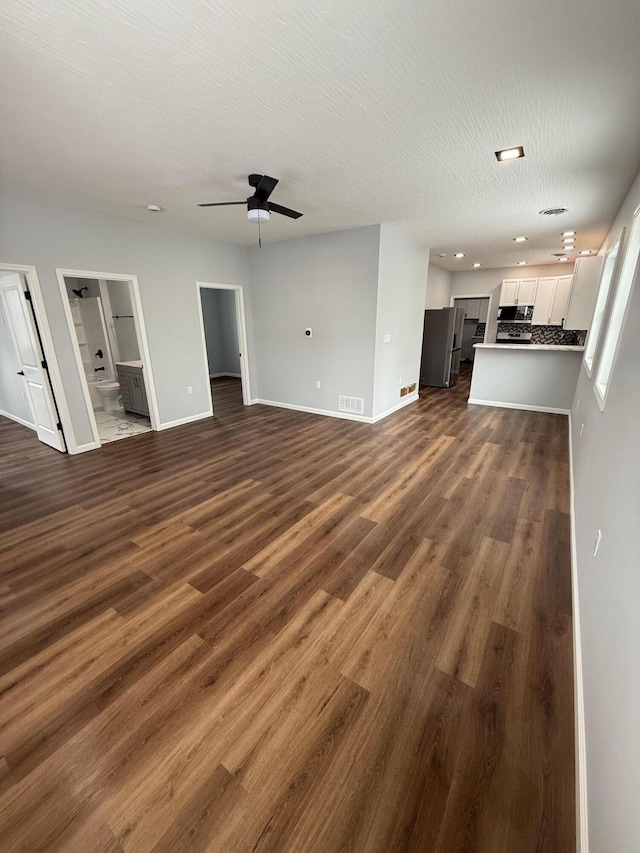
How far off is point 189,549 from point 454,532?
2.03 metres

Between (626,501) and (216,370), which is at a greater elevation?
(626,501)

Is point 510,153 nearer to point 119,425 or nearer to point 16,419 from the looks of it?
point 119,425

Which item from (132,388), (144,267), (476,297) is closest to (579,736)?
(144,267)

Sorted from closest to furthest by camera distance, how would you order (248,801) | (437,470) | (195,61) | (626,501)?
(248,801) < (626,501) < (195,61) < (437,470)

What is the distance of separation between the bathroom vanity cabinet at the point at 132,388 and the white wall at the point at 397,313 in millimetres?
3728

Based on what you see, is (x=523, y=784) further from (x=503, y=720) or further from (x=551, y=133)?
(x=551, y=133)

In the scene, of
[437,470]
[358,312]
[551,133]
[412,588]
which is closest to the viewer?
[412,588]

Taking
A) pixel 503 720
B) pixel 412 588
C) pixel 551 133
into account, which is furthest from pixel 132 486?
pixel 551 133

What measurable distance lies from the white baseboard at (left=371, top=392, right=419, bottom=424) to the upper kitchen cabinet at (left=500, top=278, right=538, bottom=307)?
3.64 metres

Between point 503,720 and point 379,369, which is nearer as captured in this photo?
point 503,720

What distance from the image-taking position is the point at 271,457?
4.12m

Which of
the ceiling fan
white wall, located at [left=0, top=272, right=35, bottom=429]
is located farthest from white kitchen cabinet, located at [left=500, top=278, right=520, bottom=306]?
white wall, located at [left=0, top=272, right=35, bottom=429]

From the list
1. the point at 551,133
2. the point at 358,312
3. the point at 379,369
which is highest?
the point at 551,133

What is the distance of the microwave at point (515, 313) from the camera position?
7.92m
